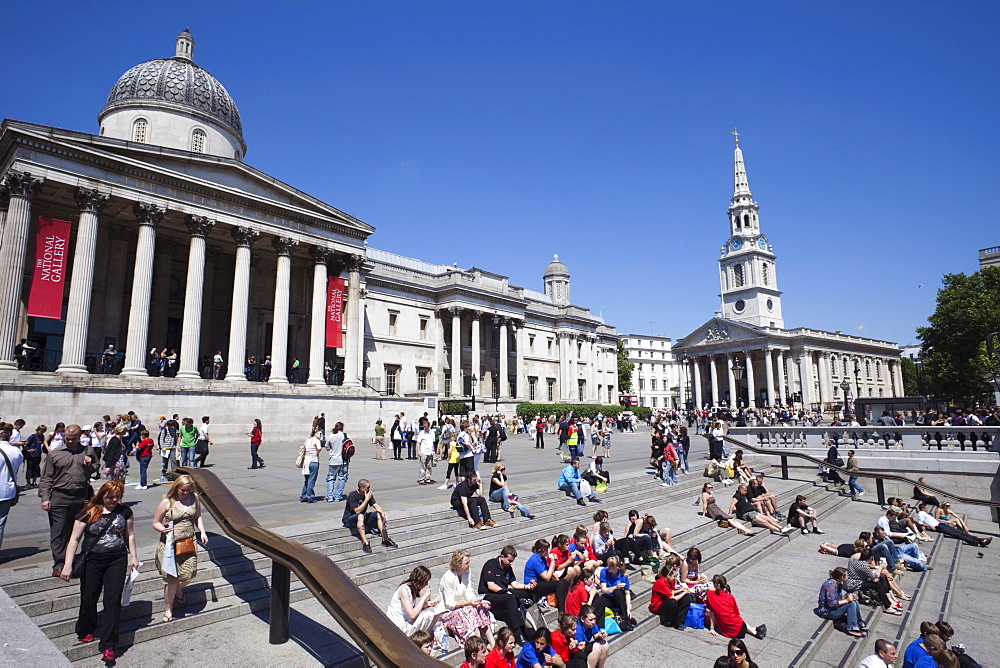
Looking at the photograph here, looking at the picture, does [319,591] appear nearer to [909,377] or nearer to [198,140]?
[198,140]

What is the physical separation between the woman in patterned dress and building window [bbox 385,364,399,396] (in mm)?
37873

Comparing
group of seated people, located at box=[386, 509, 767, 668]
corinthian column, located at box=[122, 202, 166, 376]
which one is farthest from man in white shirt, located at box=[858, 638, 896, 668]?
corinthian column, located at box=[122, 202, 166, 376]

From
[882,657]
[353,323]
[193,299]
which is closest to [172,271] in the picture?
[193,299]

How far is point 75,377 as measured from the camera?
20.7 metres

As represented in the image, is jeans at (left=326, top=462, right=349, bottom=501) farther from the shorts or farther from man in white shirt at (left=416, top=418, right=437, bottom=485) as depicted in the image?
the shorts

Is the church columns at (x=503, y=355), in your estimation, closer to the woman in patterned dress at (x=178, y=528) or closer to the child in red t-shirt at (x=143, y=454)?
the child in red t-shirt at (x=143, y=454)

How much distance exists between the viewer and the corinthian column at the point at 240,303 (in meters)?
26.3

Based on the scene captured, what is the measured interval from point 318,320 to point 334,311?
134cm

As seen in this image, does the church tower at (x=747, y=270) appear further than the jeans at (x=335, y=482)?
Yes

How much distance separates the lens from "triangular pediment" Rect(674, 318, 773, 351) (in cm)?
7988

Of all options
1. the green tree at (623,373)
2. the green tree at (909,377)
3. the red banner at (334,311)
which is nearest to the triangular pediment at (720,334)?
the green tree at (623,373)

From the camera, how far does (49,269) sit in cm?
2116

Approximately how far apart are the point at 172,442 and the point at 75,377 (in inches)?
353

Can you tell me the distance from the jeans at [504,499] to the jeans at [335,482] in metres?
3.42
